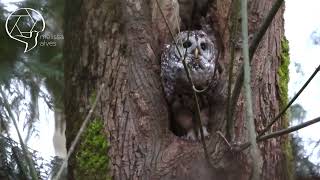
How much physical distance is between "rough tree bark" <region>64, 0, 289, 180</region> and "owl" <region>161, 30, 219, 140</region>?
0.16ft

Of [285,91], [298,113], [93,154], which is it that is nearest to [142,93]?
[93,154]

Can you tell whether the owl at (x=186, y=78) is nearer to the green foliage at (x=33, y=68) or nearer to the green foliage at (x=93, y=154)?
the green foliage at (x=93, y=154)

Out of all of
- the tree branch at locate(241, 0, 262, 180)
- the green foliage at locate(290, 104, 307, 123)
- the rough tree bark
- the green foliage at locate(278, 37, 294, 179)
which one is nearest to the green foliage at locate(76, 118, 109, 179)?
the rough tree bark

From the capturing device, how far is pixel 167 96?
1.98m

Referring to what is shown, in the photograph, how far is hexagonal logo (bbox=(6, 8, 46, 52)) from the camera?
244cm

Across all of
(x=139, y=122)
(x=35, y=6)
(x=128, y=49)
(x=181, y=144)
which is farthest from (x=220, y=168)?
(x=35, y=6)

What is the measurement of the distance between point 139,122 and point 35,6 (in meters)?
0.97

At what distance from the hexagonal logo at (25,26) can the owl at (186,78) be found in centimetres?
70

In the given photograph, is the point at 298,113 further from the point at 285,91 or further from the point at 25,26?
the point at 25,26

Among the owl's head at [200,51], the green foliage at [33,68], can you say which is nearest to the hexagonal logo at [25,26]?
the green foliage at [33,68]

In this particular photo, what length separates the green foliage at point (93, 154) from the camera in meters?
1.80

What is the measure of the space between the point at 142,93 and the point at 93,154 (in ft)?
0.78

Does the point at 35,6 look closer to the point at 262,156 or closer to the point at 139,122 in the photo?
the point at 139,122

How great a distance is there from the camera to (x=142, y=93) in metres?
1.86
